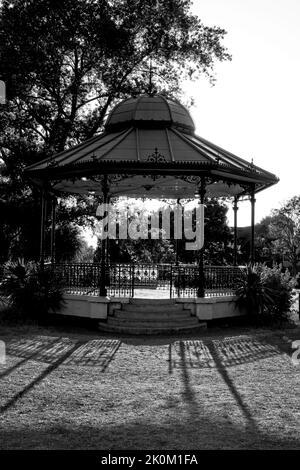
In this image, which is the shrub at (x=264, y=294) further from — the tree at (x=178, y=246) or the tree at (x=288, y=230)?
the tree at (x=288, y=230)

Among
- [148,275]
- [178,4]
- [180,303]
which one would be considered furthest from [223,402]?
[178,4]

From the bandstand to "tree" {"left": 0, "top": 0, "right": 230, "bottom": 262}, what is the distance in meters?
9.21

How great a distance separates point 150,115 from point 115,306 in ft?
23.5

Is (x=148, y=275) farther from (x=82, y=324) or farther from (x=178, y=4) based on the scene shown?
(x=178, y=4)

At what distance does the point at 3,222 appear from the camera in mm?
28312

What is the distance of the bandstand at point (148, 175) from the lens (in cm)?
1462

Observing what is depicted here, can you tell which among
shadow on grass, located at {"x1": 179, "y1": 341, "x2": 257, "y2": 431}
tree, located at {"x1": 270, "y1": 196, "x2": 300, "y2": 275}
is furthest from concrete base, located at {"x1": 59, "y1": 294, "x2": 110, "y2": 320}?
tree, located at {"x1": 270, "y1": 196, "x2": 300, "y2": 275}

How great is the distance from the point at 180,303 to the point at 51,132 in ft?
52.5

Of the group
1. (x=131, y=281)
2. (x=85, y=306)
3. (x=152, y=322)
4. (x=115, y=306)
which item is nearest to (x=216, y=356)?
(x=152, y=322)

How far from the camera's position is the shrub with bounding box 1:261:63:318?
15.1m

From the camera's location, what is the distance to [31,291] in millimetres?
15148
